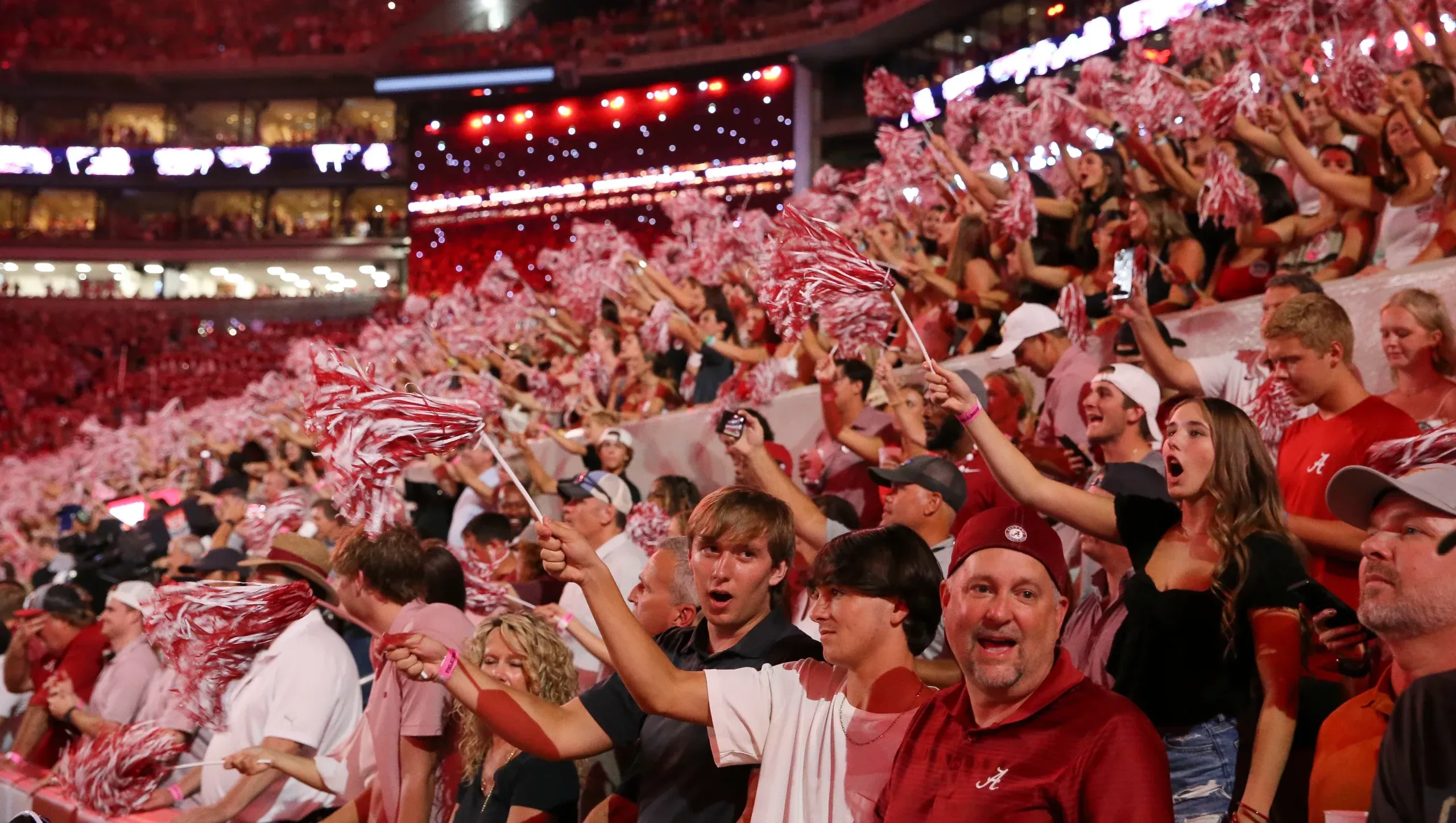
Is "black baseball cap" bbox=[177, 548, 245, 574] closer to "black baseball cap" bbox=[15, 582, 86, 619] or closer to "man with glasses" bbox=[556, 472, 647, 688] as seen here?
"black baseball cap" bbox=[15, 582, 86, 619]

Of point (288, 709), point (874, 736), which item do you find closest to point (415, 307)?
point (288, 709)

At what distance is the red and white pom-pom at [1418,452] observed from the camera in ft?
7.76

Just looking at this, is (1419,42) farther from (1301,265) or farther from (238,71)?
(238,71)

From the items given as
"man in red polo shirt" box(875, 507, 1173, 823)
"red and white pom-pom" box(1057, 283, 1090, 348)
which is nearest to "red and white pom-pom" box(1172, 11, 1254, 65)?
"red and white pom-pom" box(1057, 283, 1090, 348)

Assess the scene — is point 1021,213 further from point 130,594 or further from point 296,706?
point 130,594

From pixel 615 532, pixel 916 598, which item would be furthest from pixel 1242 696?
pixel 615 532

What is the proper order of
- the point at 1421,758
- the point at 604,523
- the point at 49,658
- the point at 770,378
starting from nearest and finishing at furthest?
the point at 1421,758 < the point at 604,523 < the point at 770,378 < the point at 49,658

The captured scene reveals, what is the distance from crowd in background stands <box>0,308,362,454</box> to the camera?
3050cm

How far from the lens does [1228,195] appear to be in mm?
5785

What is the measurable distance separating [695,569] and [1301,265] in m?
3.86

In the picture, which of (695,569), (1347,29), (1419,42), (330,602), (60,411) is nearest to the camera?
(695,569)

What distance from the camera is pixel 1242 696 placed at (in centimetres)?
288

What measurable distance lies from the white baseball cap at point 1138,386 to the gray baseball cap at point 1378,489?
6.09ft

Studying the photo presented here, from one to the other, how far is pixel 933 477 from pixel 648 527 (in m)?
1.75
